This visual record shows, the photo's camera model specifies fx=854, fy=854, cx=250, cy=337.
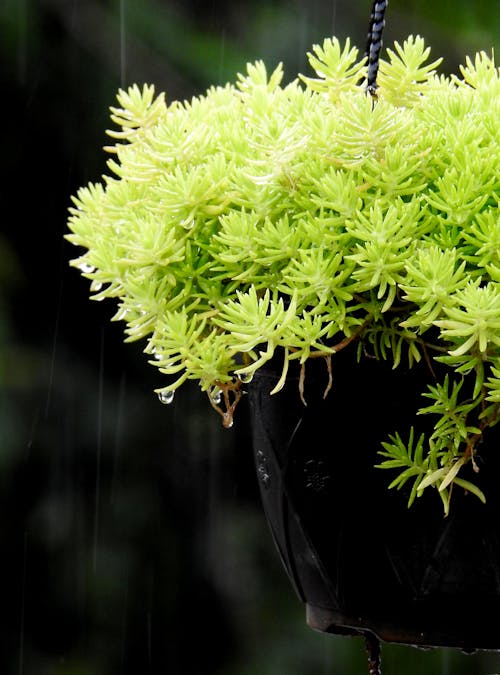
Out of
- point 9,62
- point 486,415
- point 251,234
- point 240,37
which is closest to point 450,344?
point 486,415

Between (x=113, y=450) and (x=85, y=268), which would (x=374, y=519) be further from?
(x=113, y=450)

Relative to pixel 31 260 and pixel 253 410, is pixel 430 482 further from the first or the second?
pixel 31 260

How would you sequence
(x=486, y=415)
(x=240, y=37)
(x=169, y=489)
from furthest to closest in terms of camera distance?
(x=169, y=489)
(x=240, y=37)
(x=486, y=415)

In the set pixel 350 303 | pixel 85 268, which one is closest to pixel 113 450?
pixel 85 268

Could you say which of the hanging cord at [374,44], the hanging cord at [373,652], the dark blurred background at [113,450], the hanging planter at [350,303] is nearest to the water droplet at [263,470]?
the hanging planter at [350,303]

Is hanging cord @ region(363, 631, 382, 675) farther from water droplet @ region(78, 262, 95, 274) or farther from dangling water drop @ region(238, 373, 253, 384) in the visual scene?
water droplet @ region(78, 262, 95, 274)

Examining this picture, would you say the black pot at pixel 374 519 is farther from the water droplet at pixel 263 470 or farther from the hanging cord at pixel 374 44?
the hanging cord at pixel 374 44
